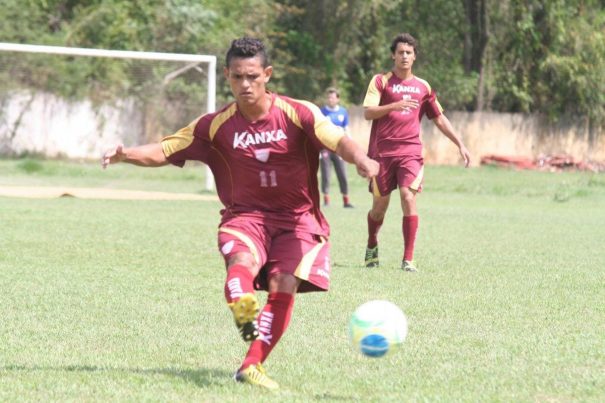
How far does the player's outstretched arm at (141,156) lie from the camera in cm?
604

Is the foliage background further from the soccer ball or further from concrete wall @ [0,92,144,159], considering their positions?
the soccer ball

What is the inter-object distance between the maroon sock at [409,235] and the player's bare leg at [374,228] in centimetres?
25

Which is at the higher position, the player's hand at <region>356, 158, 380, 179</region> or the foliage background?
the foliage background

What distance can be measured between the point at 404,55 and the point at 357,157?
18.7 ft

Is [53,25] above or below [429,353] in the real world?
above

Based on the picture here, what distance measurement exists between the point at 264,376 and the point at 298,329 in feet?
6.01

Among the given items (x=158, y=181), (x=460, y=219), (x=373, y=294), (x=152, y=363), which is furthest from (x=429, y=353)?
(x=158, y=181)

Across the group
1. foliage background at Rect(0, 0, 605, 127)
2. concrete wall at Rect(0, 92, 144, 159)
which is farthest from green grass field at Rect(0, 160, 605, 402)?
foliage background at Rect(0, 0, 605, 127)

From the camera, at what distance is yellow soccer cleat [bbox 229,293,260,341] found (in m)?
5.46

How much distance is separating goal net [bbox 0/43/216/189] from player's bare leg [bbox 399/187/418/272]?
15.5 metres

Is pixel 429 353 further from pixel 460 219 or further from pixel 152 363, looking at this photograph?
pixel 460 219

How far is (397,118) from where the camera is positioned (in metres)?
11.4

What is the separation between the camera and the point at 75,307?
27.5ft

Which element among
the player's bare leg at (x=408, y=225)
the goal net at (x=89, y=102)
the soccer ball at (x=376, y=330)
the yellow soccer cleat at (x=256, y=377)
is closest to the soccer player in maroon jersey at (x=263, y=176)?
the yellow soccer cleat at (x=256, y=377)
